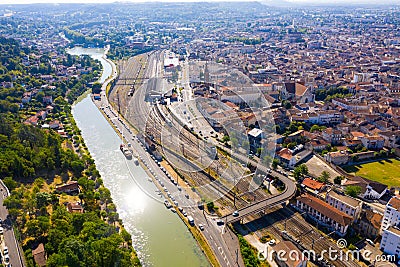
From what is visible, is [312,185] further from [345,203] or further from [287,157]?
[287,157]

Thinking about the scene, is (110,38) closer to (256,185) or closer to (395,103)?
(395,103)

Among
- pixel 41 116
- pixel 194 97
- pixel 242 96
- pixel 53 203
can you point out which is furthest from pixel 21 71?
pixel 53 203

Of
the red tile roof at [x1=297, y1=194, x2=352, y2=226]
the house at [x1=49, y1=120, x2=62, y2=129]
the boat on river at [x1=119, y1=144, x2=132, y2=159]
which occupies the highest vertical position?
the red tile roof at [x1=297, y1=194, x2=352, y2=226]

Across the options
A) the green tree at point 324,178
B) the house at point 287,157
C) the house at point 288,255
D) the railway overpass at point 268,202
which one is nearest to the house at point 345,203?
the railway overpass at point 268,202

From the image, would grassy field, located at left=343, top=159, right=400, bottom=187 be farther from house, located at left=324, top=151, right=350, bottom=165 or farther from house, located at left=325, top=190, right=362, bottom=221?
house, located at left=325, top=190, right=362, bottom=221

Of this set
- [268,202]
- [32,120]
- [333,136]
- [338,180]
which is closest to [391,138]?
[333,136]

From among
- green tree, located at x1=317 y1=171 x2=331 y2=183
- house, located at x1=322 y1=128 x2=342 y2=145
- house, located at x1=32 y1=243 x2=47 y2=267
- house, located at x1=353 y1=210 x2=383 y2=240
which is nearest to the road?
house, located at x1=32 y1=243 x2=47 y2=267
